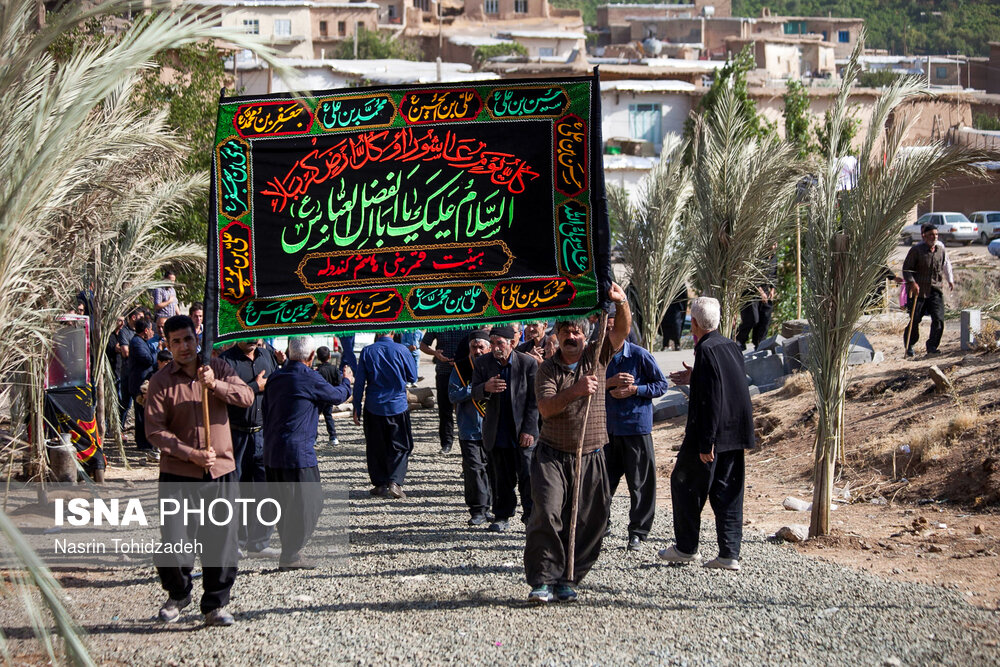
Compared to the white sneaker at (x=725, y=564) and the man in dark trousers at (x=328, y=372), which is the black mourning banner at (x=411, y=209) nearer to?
the white sneaker at (x=725, y=564)

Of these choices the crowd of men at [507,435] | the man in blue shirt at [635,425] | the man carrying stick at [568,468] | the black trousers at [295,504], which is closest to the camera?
the crowd of men at [507,435]

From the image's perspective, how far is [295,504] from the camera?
27.0ft

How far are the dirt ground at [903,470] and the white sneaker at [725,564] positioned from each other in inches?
32.2

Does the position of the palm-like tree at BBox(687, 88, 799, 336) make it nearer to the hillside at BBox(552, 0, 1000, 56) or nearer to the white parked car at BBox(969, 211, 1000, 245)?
the white parked car at BBox(969, 211, 1000, 245)

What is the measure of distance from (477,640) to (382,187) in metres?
2.80

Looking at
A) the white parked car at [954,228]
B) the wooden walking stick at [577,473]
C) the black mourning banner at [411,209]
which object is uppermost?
the black mourning banner at [411,209]

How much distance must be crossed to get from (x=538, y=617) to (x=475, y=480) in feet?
10.1

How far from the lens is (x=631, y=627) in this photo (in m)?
6.65

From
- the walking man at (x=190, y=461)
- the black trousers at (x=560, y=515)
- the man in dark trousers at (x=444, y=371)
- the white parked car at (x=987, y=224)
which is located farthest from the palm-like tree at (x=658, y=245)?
the white parked car at (x=987, y=224)

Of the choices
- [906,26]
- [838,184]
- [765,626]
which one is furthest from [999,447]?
[906,26]

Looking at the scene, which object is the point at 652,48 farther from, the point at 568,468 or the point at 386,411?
the point at 568,468

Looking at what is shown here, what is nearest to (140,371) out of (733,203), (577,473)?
(733,203)

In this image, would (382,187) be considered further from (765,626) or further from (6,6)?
(765,626)

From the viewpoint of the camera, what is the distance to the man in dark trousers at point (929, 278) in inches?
546
